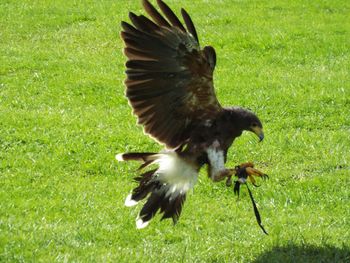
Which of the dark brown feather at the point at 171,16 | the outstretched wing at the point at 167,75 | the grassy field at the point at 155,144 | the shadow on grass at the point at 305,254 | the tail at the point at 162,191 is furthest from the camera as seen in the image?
the grassy field at the point at 155,144

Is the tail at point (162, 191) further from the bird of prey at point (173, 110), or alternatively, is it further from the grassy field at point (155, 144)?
the grassy field at point (155, 144)

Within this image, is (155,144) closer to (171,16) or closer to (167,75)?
(167,75)

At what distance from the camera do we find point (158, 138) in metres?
7.11

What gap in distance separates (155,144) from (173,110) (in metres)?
2.37

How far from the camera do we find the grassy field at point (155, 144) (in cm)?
707

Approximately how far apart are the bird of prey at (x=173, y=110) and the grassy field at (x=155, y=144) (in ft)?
1.67

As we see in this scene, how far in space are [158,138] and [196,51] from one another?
86 centimetres

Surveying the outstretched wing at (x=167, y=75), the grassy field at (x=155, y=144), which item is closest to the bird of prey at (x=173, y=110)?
the outstretched wing at (x=167, y=75)

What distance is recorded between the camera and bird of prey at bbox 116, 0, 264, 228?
6.74 m

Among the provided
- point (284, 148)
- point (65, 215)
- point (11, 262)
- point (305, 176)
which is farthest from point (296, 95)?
point (11, 262)

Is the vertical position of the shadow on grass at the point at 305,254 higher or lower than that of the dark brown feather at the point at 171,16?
lower

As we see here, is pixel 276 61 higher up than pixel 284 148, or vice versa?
pixel 284 148

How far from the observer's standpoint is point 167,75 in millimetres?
6887

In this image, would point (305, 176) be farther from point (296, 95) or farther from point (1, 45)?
point (1, 45)
